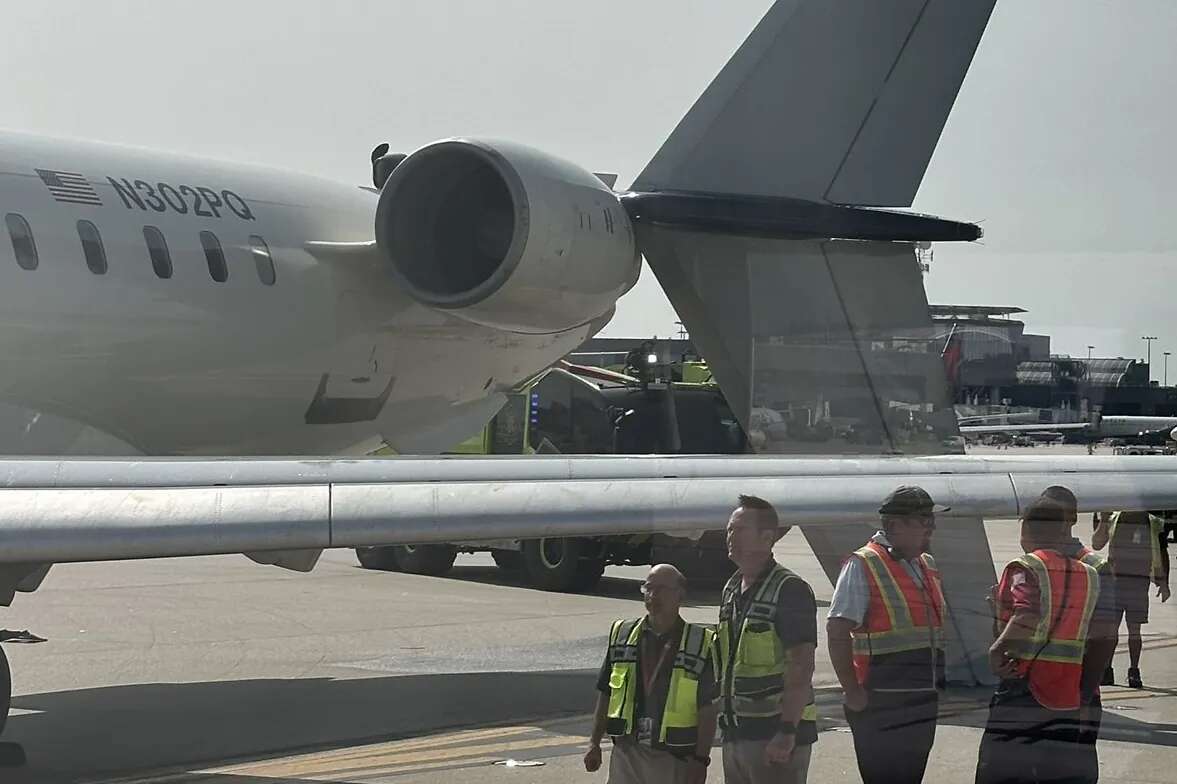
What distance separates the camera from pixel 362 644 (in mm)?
3449

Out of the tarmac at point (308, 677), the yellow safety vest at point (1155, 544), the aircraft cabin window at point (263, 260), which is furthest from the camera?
the aircraft cabin window at point (263, 260)

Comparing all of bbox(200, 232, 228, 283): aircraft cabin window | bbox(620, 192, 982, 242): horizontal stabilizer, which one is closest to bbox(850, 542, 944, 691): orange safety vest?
bbox(620, 192, 982, 242): horizontal stabilizer

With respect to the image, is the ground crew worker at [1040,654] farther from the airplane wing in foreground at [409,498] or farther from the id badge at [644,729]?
the id badge at [644,729]

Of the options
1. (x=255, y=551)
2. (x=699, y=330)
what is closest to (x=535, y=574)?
(x=255, y=551)

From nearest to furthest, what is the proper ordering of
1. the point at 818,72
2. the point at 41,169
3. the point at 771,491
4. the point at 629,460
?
1. the point at 771,491
2. the point at 629,460
3. the point at 41,169
4. the point at 818,72

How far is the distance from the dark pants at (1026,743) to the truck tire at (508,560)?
123 centimetres

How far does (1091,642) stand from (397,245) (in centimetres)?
449

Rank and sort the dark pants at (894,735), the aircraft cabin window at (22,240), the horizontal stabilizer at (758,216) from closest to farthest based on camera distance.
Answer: the dark pants at (894,735), the aircraft cabin window at (22,240), the horizontal stabilizer at (758,216)

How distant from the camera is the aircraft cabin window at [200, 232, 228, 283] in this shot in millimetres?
7418

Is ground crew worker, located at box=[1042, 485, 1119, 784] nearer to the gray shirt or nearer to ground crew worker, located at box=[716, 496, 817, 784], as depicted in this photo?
the gray shirt

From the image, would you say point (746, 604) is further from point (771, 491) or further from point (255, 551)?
point (255, 551)

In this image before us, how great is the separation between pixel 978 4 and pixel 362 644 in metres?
3.90

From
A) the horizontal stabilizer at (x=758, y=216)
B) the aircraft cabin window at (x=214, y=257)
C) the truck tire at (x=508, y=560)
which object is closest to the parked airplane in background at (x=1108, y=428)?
the truck tire at (x=508, y=560)

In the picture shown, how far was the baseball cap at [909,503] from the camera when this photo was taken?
378 cm
